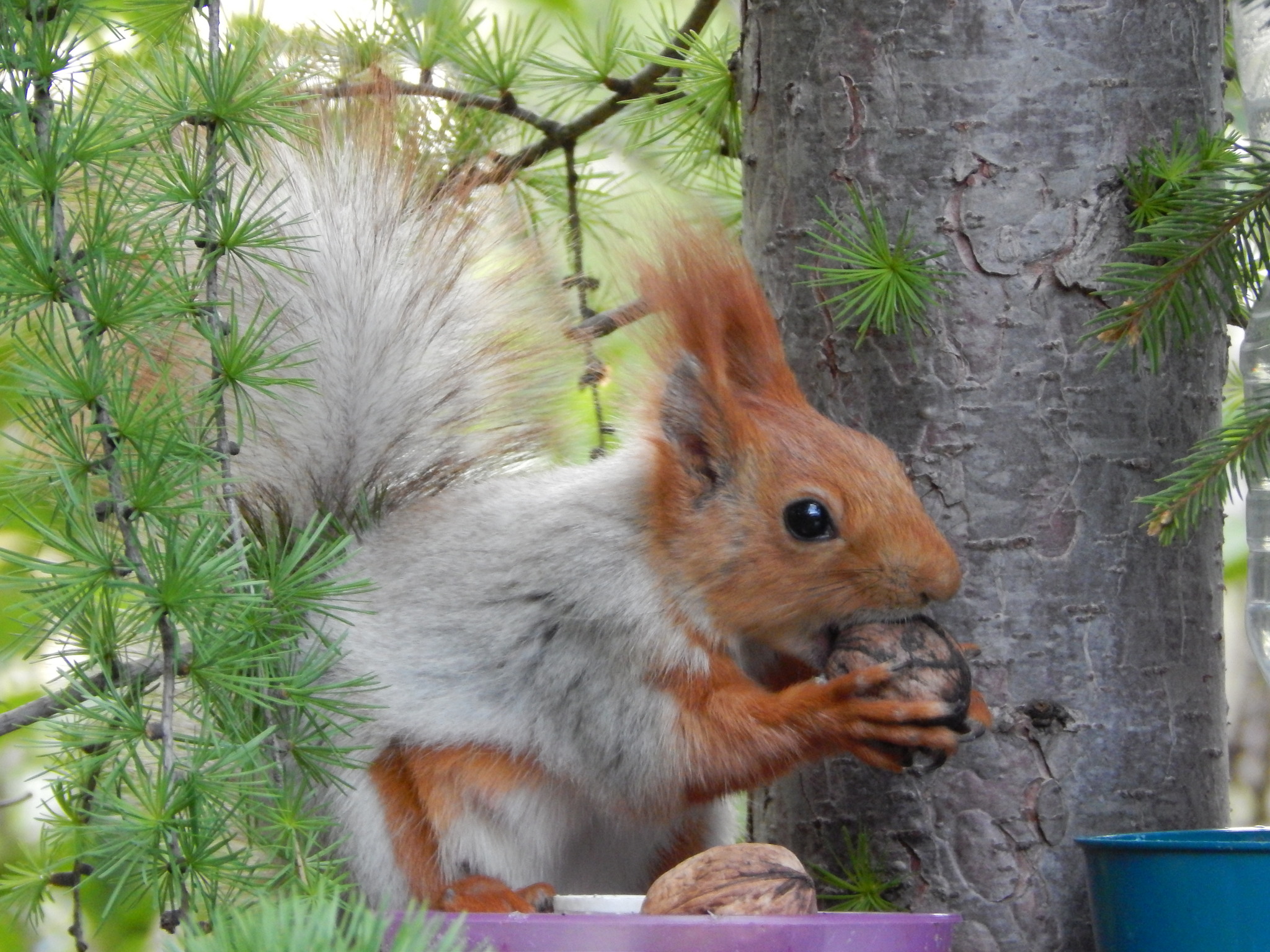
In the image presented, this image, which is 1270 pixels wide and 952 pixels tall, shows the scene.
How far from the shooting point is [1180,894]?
0.95m

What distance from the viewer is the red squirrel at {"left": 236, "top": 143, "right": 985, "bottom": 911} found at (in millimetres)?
1122

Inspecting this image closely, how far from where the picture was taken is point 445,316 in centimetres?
136

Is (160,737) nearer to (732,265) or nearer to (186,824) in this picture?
(186,824)

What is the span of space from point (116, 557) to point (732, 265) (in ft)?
1.95

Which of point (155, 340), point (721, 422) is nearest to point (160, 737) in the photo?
point (155, 340)

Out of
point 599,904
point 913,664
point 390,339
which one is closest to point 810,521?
point 913,664

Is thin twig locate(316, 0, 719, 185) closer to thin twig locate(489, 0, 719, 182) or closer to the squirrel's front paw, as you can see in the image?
thin twig locate(489, 0, 719, 182)

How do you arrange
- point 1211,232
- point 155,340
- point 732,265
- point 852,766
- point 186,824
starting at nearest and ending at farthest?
point 186,824 < point 155,340 < point 1211,232 < point 732,265 < point 852,766

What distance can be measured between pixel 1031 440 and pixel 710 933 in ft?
1.99

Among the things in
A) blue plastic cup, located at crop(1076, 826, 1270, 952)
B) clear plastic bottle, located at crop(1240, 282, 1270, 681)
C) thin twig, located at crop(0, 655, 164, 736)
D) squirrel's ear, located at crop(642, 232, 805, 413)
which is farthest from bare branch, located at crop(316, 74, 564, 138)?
blue plastic cup, located at crop(1076, 826, 1270, 952)

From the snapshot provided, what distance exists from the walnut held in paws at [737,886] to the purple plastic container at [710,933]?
0.15 ft

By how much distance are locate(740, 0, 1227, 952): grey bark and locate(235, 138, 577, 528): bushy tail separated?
0.33 meters

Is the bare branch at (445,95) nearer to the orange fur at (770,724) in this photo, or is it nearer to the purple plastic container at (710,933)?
the orange fur at (770,724)

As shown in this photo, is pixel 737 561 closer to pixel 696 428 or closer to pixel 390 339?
pixel 696 428
